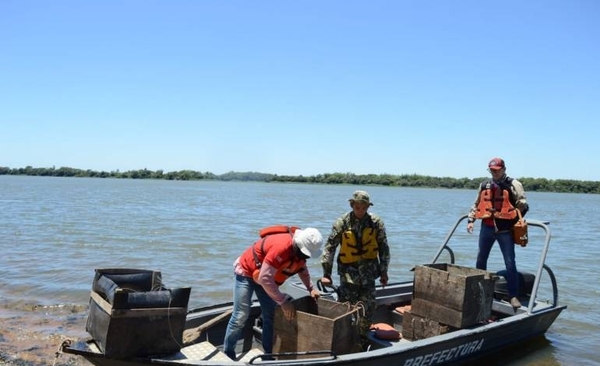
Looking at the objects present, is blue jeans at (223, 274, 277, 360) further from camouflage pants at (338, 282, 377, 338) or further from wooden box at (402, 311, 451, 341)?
wooden box at (402, 311, 451, 341)

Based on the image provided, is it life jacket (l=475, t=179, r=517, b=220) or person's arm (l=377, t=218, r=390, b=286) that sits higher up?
life jacket (l=475, t=179, r=517, b=220)

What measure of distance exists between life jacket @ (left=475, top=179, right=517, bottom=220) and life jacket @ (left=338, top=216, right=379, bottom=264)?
218cm

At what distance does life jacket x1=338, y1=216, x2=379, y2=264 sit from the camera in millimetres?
5355

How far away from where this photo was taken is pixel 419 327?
19.5 ft

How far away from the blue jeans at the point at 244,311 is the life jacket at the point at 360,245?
38.9 inches

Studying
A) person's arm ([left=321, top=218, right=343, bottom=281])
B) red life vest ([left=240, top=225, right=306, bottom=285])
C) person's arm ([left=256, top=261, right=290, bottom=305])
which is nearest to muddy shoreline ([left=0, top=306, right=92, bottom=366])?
red life vest ([left=240, top=225, right=306, bottom=285])

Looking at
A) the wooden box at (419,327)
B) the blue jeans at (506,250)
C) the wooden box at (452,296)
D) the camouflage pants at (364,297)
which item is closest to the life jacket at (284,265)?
the camouflage pants at (364,297)

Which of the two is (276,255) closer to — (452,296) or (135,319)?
(135,319)

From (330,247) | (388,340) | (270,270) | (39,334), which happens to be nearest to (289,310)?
(270,270)

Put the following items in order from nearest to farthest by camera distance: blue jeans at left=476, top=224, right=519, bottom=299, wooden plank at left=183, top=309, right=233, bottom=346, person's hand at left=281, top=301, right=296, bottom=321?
person's hand at left=281, top=301, right=296, bottom=321
wooden plank at left=183, top=309, right=233, bottom=346
blue jeans at left=476, top=224, right=519, bottom=299

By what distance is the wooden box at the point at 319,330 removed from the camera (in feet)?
15.0

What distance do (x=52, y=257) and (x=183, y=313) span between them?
10300 millimetres

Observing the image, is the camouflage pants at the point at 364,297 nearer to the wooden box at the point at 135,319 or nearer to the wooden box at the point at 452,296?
the wooden box at the point at 452,296

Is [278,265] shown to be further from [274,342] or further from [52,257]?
[52,257]
